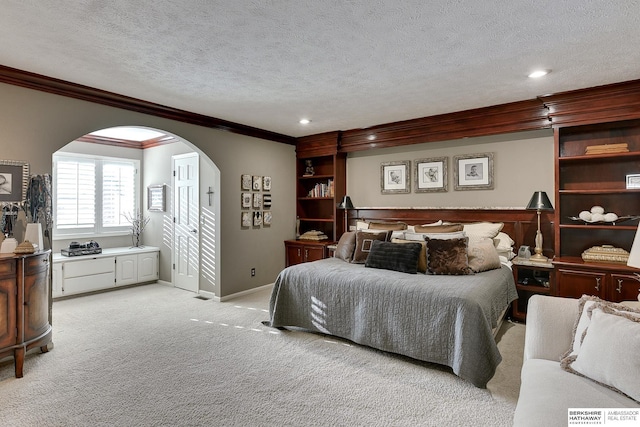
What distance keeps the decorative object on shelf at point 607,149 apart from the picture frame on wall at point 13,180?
5.44 meters

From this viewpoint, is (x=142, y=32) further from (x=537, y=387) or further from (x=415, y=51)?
(x=537, y=387)

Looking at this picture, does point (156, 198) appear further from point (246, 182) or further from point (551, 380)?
point (551, 380)

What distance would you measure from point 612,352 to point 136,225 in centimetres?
657

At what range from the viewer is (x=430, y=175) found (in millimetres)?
4840

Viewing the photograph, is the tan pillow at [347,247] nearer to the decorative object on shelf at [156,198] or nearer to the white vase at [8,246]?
the white vase at [8,246]

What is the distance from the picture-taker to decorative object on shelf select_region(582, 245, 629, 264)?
3.35 metres

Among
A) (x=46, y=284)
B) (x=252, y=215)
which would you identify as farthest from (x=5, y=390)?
(x=252, y=215)

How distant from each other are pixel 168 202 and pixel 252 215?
1642mm

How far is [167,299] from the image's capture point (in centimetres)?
492

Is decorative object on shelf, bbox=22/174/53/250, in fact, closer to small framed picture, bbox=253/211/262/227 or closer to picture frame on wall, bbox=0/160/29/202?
picture frame on wall, bbox=0/160/29/202

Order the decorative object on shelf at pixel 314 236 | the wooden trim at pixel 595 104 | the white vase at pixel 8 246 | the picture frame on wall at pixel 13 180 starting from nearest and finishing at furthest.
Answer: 1. the white vase at pixel 8 246
2. the picture frame on wall at pixel 13 180
3. the wooden trim at pixel 595 104
4. the decorative object on shelf at pixel 314 236

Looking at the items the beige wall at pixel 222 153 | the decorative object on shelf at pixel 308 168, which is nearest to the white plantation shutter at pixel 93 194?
the beige wall at pixel 222 153

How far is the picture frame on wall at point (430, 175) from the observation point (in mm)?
4730

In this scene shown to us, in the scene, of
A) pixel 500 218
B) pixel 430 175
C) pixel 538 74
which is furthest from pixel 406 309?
pixel 430 175
